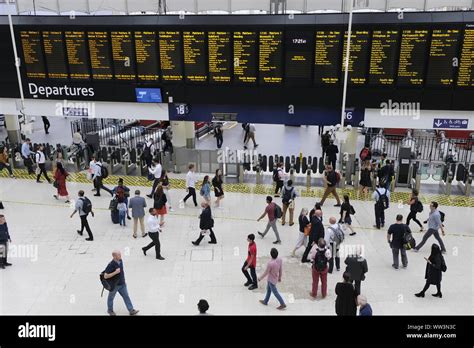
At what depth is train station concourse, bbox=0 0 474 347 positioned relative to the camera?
9.97 metres

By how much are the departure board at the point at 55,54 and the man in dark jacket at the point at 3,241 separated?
21.4 feet

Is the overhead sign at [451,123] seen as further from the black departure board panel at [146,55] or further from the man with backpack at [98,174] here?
the man with backpack at [98,174]

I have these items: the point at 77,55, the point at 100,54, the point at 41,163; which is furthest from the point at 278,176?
the point at 41,163

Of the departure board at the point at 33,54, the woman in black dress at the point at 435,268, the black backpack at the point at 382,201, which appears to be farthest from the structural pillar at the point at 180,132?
the woman in black dress at the point at 435,268

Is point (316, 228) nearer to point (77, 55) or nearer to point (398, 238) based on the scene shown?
point (398, 238)

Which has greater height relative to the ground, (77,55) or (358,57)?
(77,55)

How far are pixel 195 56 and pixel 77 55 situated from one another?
12.9 ft

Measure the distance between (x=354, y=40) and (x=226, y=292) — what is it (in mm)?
8155

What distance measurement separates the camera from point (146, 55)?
585 inches

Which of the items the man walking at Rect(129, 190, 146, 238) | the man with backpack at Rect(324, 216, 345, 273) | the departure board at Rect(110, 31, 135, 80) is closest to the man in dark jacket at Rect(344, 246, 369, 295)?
the man with backpack at Rect(324, 216, 345, 273)

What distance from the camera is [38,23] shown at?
1504 centimetres

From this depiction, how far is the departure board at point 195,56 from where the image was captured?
14.4m

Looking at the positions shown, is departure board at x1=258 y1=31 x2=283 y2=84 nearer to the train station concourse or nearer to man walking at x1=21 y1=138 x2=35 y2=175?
the train station concourse
